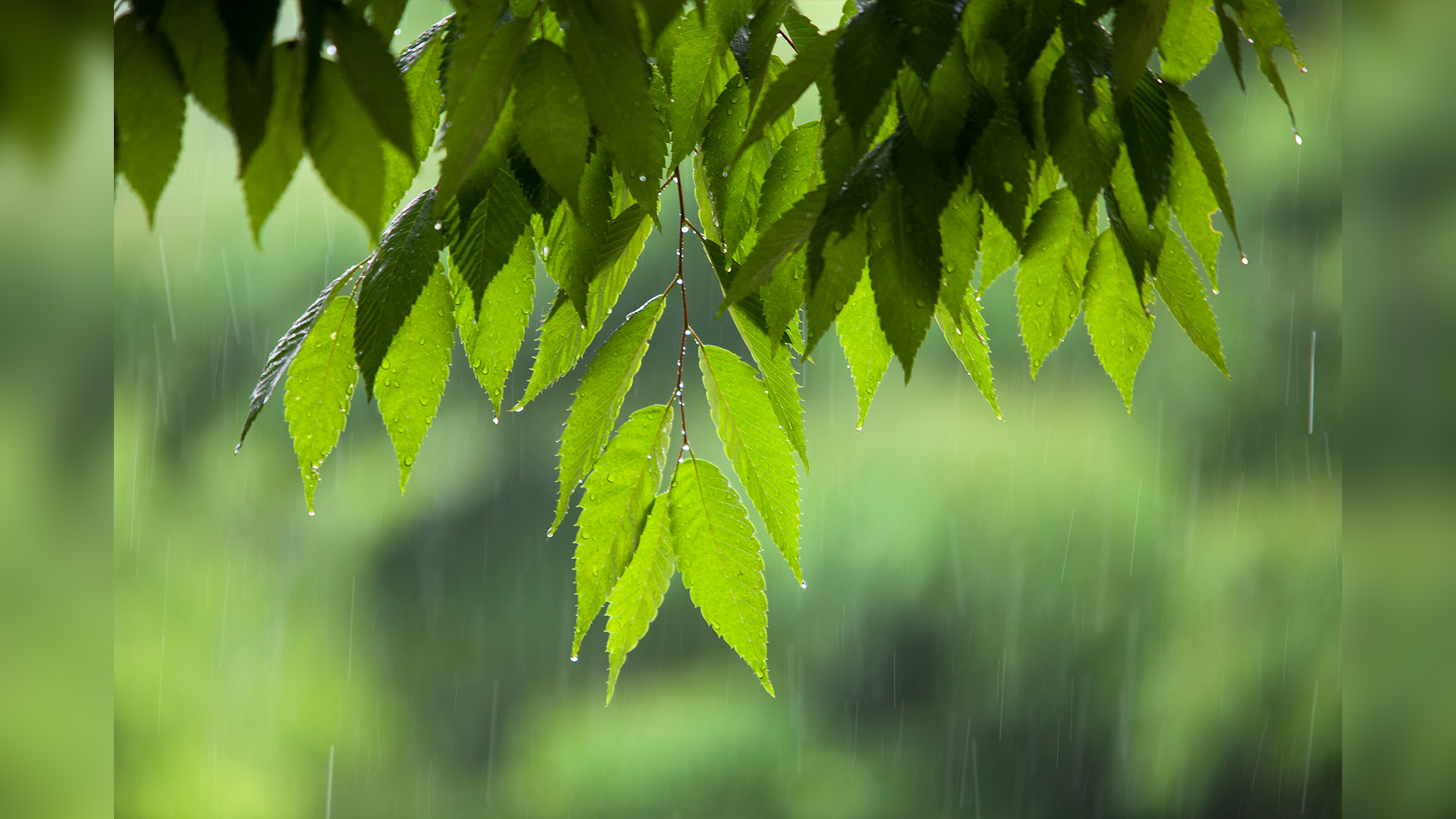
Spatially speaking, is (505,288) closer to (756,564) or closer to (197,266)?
(756,564)

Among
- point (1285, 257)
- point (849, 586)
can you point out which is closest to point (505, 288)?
point (849, 586)

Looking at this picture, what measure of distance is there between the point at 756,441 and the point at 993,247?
0.13 meters

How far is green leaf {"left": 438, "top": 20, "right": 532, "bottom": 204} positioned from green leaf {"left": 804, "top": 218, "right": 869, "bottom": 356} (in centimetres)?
10

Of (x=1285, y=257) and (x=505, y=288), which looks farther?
(x=1285, y=257)

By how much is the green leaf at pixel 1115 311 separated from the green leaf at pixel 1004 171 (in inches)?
4.0

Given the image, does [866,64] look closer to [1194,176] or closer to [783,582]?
[1194,176]

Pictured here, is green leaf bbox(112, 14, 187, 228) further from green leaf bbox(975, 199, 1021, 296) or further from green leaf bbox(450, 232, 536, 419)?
green leaf bbox(975, 199, 1021, 296)

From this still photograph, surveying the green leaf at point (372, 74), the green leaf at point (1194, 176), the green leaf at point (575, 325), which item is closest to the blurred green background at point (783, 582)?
the green leaf at point (575, 325)

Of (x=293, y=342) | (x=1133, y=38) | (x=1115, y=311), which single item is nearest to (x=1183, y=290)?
(x=1115, y=311)

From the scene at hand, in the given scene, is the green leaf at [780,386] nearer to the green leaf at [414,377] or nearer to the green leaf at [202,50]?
the green leaf at [414,377]

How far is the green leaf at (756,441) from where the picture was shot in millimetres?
439
